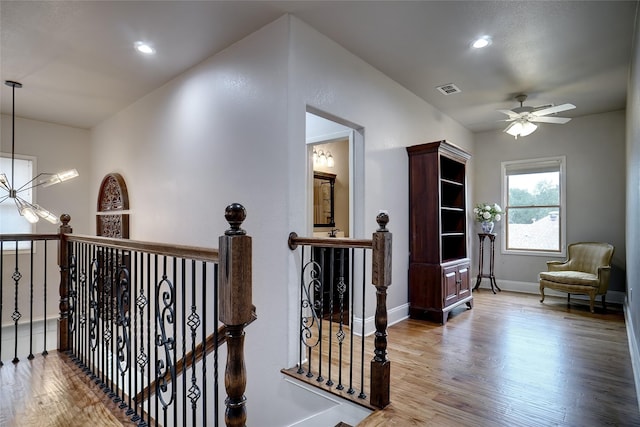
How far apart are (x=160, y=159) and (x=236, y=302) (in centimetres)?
357

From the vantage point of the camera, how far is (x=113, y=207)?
5.18 meters

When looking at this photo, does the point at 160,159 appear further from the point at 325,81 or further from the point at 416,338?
the point at 416,338

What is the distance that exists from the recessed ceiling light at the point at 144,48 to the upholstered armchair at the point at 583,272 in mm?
5609

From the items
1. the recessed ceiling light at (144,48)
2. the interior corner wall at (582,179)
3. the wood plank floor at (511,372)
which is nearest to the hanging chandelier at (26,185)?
the recessed ceiling light at (144,48)

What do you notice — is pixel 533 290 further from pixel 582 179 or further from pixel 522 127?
pixel 522 127

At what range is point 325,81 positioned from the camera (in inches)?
123

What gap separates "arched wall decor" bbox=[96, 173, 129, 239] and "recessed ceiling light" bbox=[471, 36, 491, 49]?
4643 millimetres

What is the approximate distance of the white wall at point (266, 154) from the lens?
278cm

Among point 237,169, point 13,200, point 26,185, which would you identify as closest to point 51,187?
point 26,185

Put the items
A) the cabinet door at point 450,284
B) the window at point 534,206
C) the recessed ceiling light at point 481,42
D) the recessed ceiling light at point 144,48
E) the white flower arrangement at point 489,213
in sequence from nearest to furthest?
1. the recessed ceiling light at point 481,42
2. the recessed ceiling light at point 144,48
3. the cabinet door at point 450,284
4. the window at point 534,206
5. the white flower arrangement at point 489,213

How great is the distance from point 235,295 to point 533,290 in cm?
599

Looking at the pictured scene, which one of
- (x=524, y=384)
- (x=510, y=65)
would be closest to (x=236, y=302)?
(x=524, y=384)

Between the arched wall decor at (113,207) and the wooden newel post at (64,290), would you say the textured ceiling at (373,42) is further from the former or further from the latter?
the wooden newel post at (64,290)

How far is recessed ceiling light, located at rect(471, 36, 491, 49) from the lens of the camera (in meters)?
3.13
